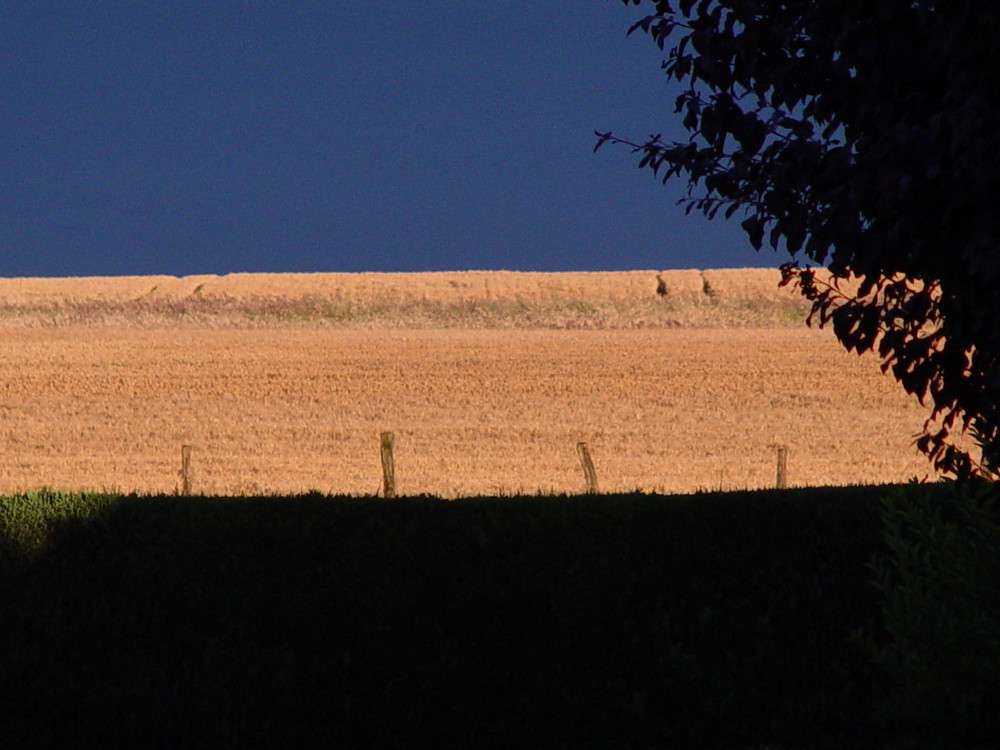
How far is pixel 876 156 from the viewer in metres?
4.32

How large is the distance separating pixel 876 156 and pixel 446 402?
30659mm

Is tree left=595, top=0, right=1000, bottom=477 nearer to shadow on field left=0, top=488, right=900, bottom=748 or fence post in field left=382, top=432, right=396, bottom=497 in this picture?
shadow on field left=0, top=488, right=900, bottom=748

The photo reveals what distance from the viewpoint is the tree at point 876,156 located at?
429 cm

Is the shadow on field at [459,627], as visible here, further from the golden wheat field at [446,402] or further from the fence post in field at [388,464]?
the fence post in field at [388,464]

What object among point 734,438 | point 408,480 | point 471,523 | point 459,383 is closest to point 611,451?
point 734,438

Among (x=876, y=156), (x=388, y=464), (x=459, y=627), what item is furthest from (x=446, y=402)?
(x=876, y=156)

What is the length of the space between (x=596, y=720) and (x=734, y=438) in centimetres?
2082

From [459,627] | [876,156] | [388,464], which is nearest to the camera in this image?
[876,156]

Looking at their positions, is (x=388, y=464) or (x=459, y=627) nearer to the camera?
(x=459, y=627)

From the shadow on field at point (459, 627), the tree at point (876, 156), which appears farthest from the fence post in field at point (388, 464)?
the tree at point (876, 156)

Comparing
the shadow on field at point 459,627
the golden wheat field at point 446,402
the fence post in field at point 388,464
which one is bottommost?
the shadow on field at point 459,627

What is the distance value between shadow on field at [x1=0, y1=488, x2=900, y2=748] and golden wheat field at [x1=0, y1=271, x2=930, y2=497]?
6449 millimetres

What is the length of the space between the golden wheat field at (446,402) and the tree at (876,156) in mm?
10265

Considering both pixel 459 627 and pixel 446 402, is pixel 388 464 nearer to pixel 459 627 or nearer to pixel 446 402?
pixel 459 627
